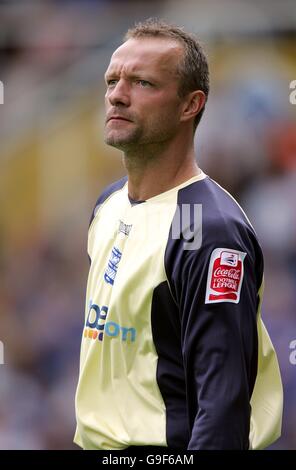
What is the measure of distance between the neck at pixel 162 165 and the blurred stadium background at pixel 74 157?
3.40 meters

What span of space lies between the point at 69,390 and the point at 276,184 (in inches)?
79.5

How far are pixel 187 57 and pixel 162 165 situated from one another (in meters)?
0.33

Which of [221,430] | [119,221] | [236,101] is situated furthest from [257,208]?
[221,430]

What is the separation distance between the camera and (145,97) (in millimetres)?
2816

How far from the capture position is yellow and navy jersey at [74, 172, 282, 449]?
8.33ft

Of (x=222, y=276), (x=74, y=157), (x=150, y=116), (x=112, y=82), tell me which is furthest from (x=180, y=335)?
(x=74, y=157)

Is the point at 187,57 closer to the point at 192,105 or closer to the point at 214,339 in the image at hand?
the point at 192,105

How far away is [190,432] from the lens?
8.79 ft

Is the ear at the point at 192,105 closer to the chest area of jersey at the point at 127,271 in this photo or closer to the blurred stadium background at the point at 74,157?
the chest area of jersey at the point at 127,271

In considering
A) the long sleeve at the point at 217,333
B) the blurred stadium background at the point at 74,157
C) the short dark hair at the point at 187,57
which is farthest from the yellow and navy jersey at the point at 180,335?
the blurred stadium background at the point at 74,157

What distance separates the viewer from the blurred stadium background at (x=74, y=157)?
21.4 ft

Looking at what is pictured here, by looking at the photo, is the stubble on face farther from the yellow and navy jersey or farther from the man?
the yellow and navy jersey

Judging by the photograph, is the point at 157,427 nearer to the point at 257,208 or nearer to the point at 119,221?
the point at 119,221

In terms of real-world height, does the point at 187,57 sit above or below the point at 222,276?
above
